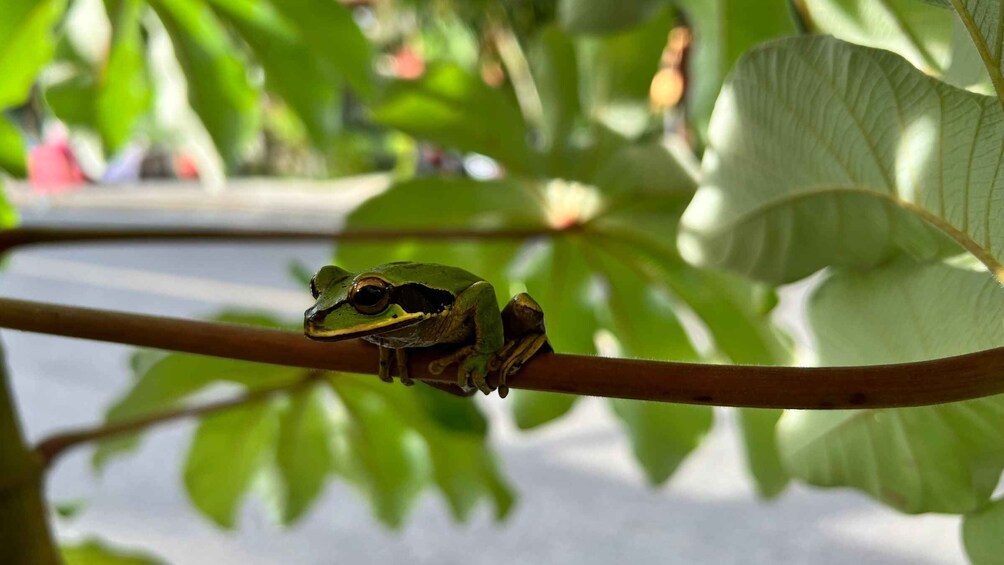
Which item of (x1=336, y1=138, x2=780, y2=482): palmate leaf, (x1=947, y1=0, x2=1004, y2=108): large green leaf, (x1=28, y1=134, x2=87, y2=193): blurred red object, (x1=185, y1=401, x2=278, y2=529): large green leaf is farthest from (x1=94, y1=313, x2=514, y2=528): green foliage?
(x1=28, y1=134, x2=87, y2=193): blurred red object

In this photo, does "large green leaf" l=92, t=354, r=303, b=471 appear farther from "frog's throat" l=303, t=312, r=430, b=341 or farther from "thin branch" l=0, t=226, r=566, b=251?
"frog's throat" l=303, t=312, r=430, b=341

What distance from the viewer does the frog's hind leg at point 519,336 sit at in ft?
0.96

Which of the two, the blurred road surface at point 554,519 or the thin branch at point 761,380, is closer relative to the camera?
the thin branch at point 761,380

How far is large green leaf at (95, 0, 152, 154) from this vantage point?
72cm

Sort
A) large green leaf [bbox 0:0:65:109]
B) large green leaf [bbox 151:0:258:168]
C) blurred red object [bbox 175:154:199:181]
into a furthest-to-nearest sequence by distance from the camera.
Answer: blurred red object [bbox 175:154:199:181] < large green leaf [bbox 151:0:258:168] < large green leaf [bbox 0:0:65:109]

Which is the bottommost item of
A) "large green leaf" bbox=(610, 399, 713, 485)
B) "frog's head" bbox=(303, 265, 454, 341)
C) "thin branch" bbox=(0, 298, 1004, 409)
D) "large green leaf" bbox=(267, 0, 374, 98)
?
"large green leaf" bbox=(610, 399, 713, 485)

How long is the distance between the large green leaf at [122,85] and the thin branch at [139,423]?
0.27 m

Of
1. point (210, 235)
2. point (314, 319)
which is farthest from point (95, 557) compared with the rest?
point (314, 319)

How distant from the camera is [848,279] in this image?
42cm

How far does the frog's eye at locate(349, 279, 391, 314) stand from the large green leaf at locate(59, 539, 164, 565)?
0.51m

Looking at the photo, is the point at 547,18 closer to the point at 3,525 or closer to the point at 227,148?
the point at 227,148

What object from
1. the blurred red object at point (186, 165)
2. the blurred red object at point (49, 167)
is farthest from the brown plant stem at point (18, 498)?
the blurred red object at point (186, 165)

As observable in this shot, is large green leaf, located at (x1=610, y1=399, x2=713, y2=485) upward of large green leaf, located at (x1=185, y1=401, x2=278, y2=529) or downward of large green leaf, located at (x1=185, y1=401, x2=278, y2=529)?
upward

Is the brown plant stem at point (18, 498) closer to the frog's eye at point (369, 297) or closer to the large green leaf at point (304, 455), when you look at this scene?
the large green leaf at point (304, 455)
